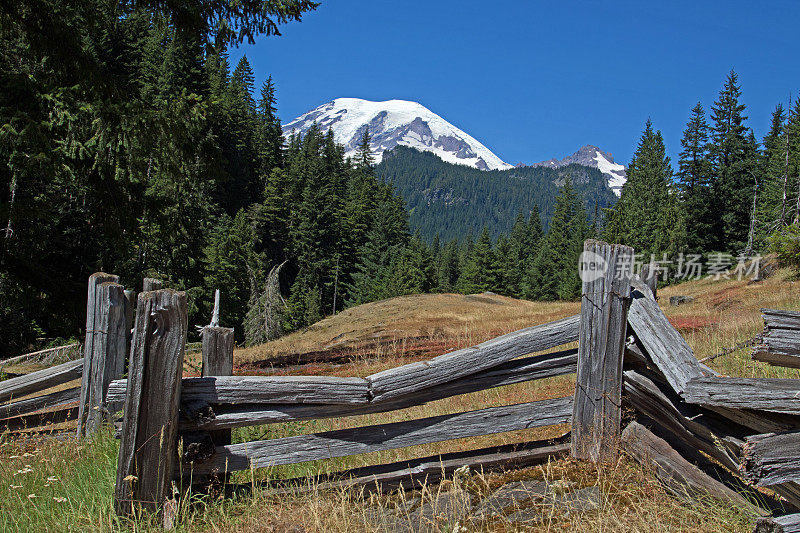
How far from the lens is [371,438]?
3697 millimetres

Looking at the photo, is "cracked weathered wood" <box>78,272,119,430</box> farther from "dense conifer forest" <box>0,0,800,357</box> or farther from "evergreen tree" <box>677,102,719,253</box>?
"evergreen tree" <box>677,102,719,253</box>

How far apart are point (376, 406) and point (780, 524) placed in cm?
233

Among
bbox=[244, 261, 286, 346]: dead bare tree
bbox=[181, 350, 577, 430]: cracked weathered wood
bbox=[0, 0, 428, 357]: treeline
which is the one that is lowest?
bbox=[244, 261, 286, 346]: dead bare tree

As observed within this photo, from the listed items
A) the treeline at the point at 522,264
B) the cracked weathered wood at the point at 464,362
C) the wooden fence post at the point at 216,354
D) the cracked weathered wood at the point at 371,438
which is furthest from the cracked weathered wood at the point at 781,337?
the treeline at the point at 522,264

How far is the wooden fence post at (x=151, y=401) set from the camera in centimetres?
317

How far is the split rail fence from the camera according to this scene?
298cm

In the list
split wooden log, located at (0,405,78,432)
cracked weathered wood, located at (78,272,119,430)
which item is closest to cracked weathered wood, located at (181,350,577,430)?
cracked weathered wood, located at (78,272,119,430)

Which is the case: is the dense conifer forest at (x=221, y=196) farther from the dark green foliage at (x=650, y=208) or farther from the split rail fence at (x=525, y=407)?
the split rail fence at (x=525, y=407)

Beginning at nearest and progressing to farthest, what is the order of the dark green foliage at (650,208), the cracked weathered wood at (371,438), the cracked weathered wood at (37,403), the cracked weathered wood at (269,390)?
1. the cracked weathered wood at (269,390)
2. the cracked weathered wood at (371,438)
3. the cracked weathered wood at (37,403)
4. the dark green foliage at (650,208)

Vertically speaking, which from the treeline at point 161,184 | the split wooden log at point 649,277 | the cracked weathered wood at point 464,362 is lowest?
the cracked weathered wood at point 464,362

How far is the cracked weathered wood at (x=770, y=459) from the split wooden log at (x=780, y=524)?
17cm

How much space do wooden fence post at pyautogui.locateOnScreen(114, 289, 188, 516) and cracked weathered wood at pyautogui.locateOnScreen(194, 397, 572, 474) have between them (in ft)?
1.08

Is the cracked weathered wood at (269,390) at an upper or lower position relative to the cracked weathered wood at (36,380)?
upper

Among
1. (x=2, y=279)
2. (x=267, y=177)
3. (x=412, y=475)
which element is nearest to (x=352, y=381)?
(x=412, y=475)
